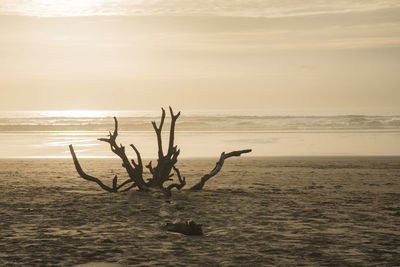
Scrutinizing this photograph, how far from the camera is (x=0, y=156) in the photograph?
2506 centimetres

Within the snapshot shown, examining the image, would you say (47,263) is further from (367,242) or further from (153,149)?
(153,149)

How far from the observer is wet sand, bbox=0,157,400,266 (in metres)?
6.79

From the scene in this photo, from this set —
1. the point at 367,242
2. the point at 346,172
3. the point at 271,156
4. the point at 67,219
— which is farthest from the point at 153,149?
the point at 367,242

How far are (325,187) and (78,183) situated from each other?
7.02m

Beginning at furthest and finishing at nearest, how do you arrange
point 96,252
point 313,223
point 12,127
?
point 12,127
point 313,223
point 96,252

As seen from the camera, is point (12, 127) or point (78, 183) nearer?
point (78, 183)

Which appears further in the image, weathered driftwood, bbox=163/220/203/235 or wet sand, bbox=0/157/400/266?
weathered driftwood, bbox=163/220/203/235

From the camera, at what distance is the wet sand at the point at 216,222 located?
6.79 m

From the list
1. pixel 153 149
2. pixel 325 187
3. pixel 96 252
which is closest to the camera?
pixel 96 252

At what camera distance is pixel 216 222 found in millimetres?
9203

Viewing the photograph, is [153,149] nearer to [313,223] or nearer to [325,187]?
[325,187]

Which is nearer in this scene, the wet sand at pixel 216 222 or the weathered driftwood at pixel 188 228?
the wet sand at pixel 216 222

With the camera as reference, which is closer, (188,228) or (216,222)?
(188,228)

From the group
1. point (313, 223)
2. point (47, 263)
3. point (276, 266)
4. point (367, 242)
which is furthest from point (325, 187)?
point (47, 263)
